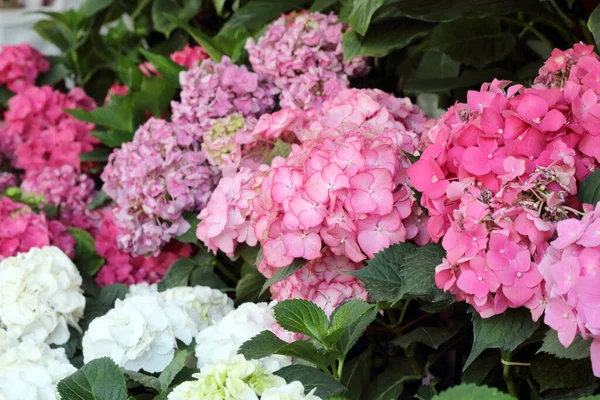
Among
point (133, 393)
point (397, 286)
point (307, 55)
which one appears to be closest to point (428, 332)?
point (397, 286)

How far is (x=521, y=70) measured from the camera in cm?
140

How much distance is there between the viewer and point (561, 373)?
0.85 m

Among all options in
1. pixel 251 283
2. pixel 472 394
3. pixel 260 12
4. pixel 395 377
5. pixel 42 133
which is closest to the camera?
pixel 472 394

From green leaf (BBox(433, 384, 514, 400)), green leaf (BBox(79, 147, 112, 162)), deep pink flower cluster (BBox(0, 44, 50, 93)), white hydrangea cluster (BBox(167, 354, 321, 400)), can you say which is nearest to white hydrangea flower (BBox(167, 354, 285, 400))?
white hydrangea cluster (BBox(167, 354, 321, 400))

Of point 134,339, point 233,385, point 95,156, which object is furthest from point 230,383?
point 95,156

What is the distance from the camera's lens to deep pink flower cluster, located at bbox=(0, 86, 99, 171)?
181cm

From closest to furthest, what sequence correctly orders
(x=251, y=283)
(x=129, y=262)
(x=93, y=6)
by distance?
(x=251, y=283) < (x=129, y=262) < (x=93, y=6)

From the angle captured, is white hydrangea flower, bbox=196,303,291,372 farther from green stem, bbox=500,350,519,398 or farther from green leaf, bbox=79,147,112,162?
green leaf, bbox=79,147,112,162

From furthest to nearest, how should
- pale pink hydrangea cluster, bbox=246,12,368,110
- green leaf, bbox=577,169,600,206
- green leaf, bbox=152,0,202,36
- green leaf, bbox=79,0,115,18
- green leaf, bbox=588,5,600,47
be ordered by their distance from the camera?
1. green leaf, bbox=79,0,115,18
2. green leaf, bbox=152,0,202,36
3. pale pink hydrangea cluster, bbox=246,12,368,110
4. green leaf, bbox=588,5,600,47
5. green leaf, bbox=577,169,600,206

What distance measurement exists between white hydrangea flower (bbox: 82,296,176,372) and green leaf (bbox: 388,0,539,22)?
2.10 feet

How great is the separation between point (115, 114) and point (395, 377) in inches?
35.6

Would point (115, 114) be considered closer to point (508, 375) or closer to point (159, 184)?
point (159, 184)

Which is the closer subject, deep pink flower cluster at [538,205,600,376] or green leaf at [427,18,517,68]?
deep pink flower cluster at [538,205,600,376]

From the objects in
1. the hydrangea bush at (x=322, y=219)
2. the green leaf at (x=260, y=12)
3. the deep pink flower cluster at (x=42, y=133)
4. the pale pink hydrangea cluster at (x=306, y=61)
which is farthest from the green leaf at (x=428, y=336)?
the deep pink flower cluster at (x=42, y=133)
